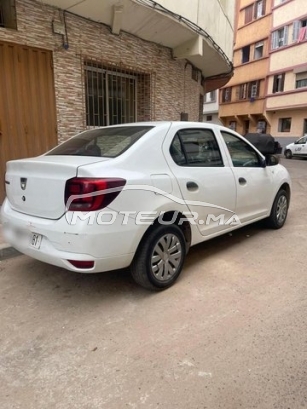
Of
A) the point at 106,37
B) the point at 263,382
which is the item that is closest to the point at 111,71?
the point at 106,37

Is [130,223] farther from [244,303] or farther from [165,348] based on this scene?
[244,303]

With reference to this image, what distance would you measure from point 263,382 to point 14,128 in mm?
5238

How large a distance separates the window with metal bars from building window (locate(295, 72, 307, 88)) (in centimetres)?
1897

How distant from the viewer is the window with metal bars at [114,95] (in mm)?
6852

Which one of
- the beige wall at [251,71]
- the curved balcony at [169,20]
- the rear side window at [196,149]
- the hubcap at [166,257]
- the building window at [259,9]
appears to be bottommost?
the hubcap at [166,257]

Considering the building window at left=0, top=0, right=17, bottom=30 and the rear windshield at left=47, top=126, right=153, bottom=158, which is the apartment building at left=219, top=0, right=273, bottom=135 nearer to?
the building window at left=0, top=0, right=17, bottom=30

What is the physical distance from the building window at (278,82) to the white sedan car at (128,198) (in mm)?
23615

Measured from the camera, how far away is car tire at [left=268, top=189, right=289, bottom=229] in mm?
4891

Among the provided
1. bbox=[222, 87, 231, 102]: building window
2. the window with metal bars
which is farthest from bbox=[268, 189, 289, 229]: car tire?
bbox=[222, 87, 231, 102]: building window

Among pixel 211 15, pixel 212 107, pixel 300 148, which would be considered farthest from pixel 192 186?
pixel 212 107

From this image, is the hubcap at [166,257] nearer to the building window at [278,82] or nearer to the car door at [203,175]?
the car door at [203,175]

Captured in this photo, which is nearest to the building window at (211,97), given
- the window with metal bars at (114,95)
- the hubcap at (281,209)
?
the window with metal bars at (114,95)

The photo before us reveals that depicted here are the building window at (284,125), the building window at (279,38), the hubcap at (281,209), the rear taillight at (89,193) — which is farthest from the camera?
the building window at (284,125)

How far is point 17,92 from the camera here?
17.8 feet
